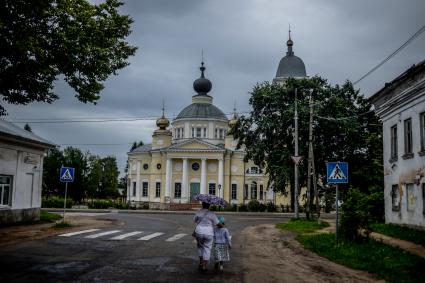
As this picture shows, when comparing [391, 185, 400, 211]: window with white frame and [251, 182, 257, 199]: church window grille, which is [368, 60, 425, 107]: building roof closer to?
[391, 185, 400, 211]: window with white frame

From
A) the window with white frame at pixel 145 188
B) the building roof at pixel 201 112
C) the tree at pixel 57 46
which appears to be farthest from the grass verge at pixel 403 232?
Result: the window with white frame at pixel 145 188

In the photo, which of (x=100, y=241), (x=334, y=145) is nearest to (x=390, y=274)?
(x=100, y=241)

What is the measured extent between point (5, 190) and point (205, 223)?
50.0 ft

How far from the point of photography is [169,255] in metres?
12.7

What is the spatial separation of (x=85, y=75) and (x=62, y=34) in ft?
6.14

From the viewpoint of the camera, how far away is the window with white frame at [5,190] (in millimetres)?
22133

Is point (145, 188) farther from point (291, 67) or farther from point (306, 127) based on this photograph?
point (306, 127)

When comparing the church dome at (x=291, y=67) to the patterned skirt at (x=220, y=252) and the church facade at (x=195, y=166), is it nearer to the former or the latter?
the church facade at (x=195, y=166)

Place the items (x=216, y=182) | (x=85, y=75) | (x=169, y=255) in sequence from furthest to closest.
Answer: (x=216, y=182) → (x=85, y=75) → (x=169, y=255)

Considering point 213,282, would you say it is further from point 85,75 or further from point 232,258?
point 85,75

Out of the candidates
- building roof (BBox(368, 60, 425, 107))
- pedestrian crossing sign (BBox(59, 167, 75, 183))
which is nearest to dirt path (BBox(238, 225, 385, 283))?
building roof (BBox(368, 60, 425, 107))

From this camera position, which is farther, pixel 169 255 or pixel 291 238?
pixel 291 238

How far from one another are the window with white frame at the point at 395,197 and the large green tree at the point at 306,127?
15.0 metres

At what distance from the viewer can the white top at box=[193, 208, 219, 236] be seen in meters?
10.7
